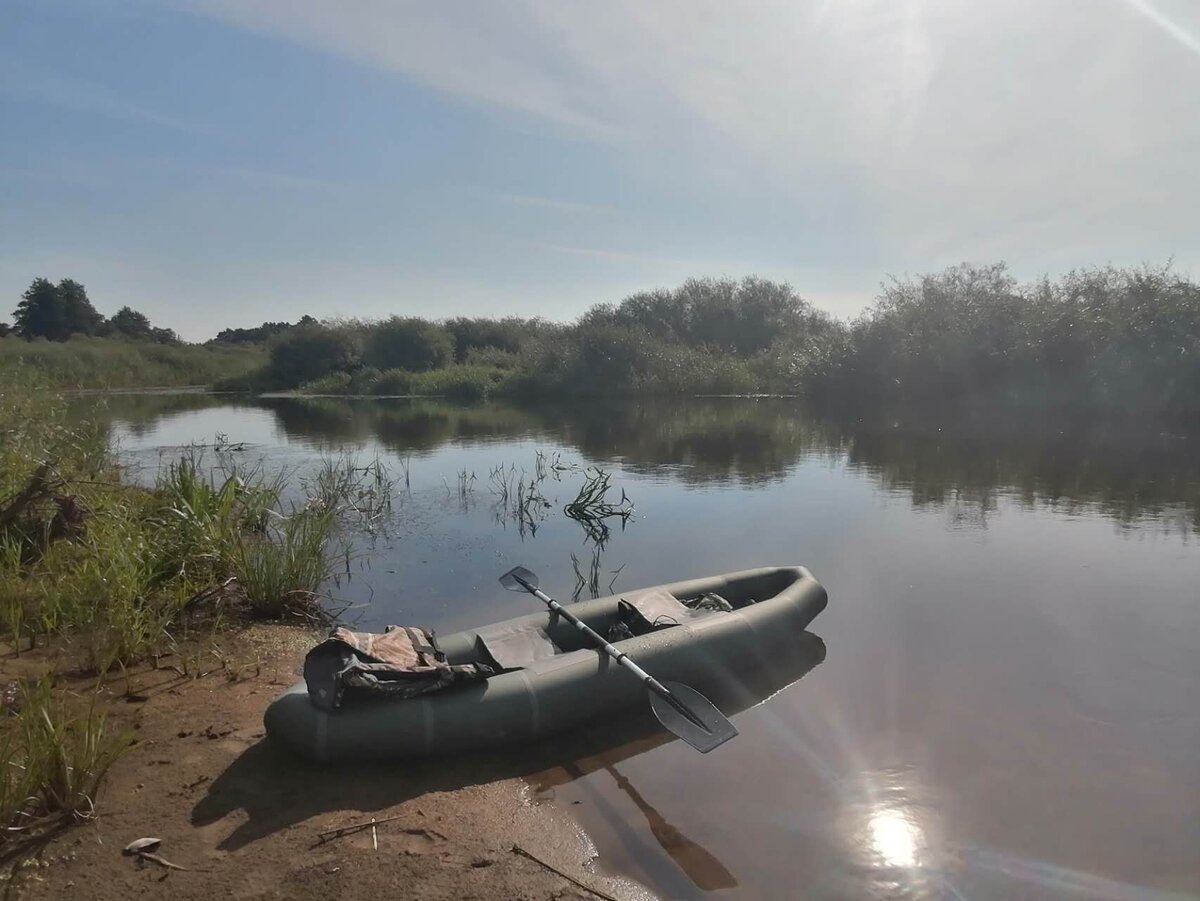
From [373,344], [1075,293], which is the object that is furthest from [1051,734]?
[373,344]

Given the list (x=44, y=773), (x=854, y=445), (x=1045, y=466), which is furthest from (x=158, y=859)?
(x=854, y=445)

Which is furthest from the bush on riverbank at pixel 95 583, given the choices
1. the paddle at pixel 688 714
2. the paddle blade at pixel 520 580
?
the paddle at pixel 688 714

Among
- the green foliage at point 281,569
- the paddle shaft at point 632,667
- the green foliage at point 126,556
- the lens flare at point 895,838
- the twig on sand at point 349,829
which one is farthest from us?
Answer: the green foliage at point 281,569

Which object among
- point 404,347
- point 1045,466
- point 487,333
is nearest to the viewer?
point 1045,466

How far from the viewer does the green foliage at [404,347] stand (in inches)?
1590

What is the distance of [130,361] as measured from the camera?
1449 inches

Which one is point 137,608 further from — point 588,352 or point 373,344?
point 373,344

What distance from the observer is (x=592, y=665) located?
4.10 meters

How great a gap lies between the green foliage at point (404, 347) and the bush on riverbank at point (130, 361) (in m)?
6.91

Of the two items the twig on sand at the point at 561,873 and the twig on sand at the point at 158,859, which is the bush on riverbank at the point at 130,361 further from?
the twig on sand at the point at 561,873

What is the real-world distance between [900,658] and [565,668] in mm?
2574

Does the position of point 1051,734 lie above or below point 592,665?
below

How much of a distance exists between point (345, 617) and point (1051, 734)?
184 inches

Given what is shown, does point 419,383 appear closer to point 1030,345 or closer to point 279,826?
point 1030,345
